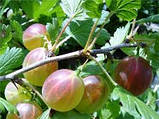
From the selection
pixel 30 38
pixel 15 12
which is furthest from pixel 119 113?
pixel 15 12

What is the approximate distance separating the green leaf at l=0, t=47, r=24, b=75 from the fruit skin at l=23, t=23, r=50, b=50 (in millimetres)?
31

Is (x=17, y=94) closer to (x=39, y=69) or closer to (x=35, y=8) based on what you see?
(x=39, y=69)

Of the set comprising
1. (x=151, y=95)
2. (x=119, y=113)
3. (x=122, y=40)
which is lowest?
Result: (x=151, y=95)

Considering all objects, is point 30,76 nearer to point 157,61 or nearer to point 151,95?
point 157,61

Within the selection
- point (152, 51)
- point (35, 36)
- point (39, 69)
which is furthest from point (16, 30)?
point (152, 51)

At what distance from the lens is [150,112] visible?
0.74 metres

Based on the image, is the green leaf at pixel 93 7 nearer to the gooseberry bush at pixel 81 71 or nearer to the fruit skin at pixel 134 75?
the gooseberry bush at pixel 81 71

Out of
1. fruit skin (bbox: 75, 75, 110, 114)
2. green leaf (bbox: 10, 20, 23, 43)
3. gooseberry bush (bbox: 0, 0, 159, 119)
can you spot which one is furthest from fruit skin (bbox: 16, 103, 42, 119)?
green leaf (bbox: 10, 20, 23, 43)

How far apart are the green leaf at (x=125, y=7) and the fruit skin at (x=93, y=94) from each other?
143 mm

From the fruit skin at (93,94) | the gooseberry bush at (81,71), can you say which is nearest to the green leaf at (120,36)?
the gooseberry bush at (81,71)

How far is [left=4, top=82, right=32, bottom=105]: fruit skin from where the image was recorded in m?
0.92

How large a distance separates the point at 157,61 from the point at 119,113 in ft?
0.51

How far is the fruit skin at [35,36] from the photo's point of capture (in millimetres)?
931

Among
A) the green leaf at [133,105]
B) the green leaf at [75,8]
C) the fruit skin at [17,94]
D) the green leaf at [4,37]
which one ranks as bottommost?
the green leaf at [133,105]
